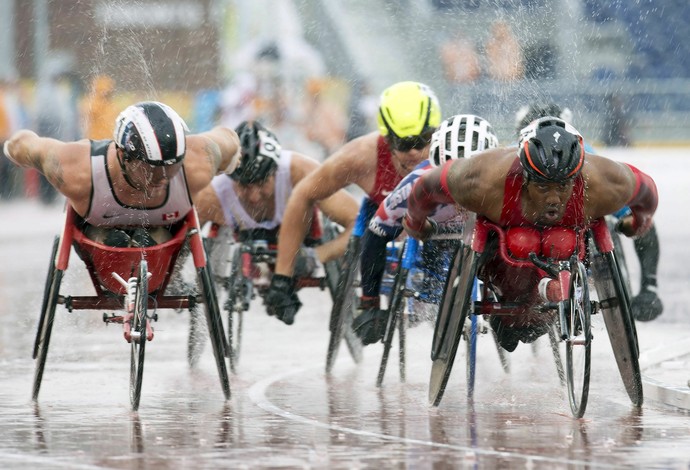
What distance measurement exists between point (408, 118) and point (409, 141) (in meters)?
0.16

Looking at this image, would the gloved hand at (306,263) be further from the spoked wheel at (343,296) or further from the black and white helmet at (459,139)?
the black and white helmet at (459,139)

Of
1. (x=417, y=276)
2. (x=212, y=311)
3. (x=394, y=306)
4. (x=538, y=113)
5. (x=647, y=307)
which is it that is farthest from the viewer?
(x=647, y=307)

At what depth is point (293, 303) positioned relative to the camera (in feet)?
40.8

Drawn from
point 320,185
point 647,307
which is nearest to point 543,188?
point 320,185

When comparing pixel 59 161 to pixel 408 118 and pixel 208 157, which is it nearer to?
pixel 208 157

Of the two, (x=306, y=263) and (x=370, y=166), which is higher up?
(x=370, y=166)

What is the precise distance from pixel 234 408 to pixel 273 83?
781 inches

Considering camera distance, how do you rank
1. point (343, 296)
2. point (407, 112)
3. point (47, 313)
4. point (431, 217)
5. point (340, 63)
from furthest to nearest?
point (340, 63), point (343, 296), point (407, 112), point (431, 217), point (47, 313)

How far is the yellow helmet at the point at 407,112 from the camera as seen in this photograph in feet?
38.5

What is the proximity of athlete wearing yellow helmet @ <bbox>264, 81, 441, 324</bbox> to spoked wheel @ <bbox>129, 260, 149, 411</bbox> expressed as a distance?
227cm

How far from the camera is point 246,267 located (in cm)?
1306

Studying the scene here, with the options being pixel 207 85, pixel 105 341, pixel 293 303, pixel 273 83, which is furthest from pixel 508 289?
pixel 207 85

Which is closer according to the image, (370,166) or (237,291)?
(370,166)

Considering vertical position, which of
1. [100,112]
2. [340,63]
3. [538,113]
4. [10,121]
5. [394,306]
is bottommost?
[394,306]
